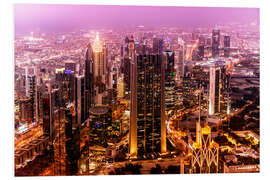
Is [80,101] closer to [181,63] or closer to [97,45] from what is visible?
[97,45]

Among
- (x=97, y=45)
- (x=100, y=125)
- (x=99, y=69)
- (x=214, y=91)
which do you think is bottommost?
(x=100, y=125)

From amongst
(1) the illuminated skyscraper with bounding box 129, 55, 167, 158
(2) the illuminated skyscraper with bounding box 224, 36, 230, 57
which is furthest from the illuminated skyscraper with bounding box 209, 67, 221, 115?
(1) the illuminated skyscraper with bounding box 129, 55, 167, 158

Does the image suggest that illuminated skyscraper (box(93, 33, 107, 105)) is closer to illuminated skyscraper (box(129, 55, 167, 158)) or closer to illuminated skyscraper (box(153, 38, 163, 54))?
illuminated skyscraper (box(129, 55, 167, 158))

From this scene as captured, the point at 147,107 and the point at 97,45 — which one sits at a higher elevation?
the point at 97,45

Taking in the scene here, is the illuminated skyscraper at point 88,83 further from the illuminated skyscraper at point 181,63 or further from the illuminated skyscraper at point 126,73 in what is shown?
the illuminated skyscraper at point 181,63

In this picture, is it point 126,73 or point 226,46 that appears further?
point 226,46

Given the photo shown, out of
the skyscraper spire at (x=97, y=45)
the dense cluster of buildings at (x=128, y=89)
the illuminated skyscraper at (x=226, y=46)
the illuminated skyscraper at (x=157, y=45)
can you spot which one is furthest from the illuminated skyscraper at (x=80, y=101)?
the illuminated skyscraper at (x=226, y=46)

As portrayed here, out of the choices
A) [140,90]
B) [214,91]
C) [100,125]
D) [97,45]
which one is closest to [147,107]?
[140,90]
